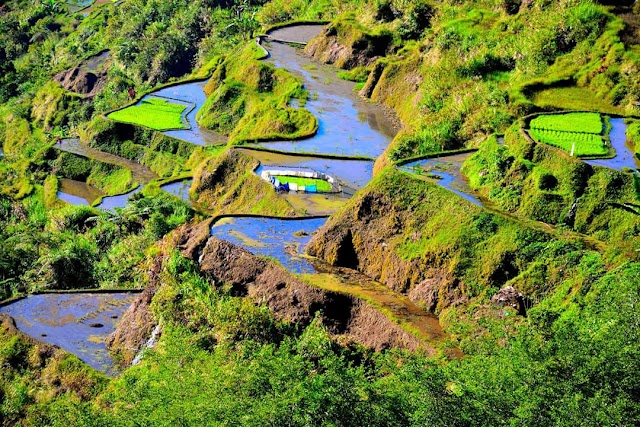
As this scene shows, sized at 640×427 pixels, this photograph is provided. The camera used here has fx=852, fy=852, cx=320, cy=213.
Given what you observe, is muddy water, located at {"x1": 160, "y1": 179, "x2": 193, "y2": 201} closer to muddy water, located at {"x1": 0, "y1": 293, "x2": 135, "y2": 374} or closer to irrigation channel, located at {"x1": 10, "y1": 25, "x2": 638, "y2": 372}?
irrigation channel, located at {"x1": 10, "y1": 25, "x2": 638, "y2": 372}

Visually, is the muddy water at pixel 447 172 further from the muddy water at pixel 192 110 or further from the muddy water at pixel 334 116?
the muddy water at pixel 192 110

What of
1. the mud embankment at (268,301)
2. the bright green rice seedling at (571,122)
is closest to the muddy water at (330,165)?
the mud embankment at (268,301)

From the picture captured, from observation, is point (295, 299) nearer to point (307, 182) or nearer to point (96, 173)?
point (307, 182)

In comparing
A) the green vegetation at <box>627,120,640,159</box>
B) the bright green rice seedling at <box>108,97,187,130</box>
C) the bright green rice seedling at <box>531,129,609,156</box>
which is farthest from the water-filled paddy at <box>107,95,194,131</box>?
the green vegetation at <box>627,120,640,159</box>

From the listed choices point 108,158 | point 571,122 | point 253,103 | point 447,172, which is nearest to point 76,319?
point 447,172

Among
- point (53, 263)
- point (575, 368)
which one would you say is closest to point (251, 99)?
point (53, 263)

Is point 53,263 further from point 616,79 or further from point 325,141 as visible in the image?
point 616,79
